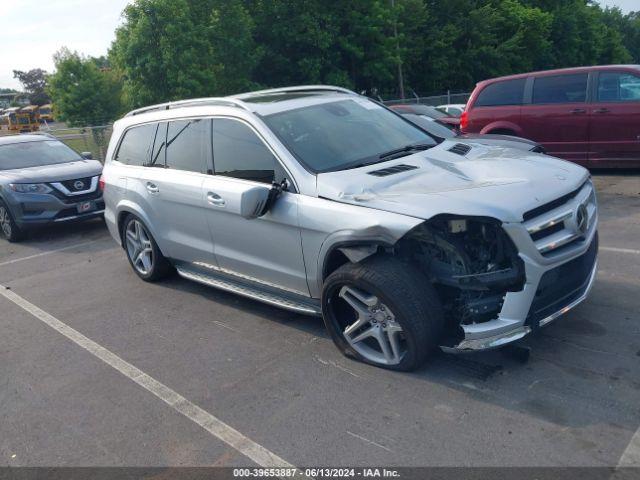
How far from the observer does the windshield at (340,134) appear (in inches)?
175

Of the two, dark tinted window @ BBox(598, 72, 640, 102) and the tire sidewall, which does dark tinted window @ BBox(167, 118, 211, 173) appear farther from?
dark tinted window @ BBox(598, 72, 640, 102)

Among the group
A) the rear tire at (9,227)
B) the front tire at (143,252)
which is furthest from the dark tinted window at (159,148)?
the rear tire at (9,227)

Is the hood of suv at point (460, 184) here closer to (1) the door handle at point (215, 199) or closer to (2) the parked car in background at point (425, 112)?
(1) the door handle at point (215, 199)

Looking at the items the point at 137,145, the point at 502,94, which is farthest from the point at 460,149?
the point at 502,94

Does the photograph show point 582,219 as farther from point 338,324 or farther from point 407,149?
point 338,324

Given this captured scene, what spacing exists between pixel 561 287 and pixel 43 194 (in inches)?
314

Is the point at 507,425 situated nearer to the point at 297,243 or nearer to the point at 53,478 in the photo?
the point at 297,243

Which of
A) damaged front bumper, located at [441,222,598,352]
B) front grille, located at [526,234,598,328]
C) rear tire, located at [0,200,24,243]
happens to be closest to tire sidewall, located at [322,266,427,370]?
damaged front bumper, located at [441,222,598,352]

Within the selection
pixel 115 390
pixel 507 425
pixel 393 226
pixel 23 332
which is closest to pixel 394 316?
pixel 393 226

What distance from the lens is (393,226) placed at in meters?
3.59

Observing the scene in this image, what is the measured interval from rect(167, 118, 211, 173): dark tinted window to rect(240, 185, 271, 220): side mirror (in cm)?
102

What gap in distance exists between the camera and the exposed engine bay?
3.51 m

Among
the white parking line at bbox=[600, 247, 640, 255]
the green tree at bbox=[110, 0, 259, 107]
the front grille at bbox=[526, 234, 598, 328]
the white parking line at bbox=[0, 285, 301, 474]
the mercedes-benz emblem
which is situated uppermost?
the green tree at bbox=[110, 0, 259, 107]

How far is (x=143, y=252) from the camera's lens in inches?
245
